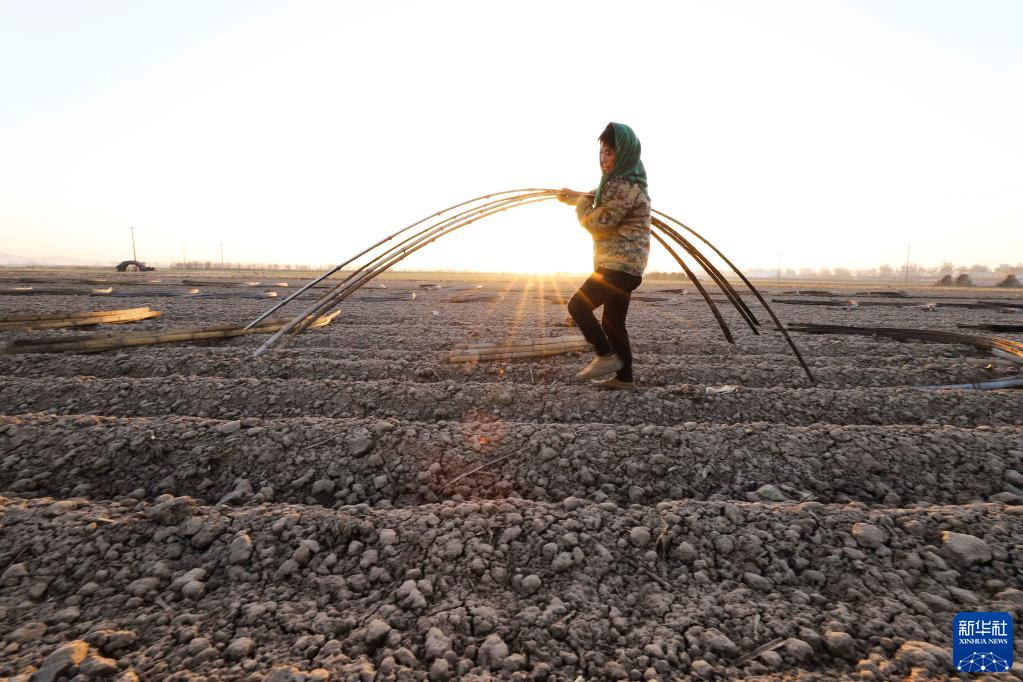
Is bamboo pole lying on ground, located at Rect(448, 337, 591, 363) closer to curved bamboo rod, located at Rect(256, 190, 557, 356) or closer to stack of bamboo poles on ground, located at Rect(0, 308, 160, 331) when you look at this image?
curved bamboo rod, located at Rect(256, 190, 557, 356)

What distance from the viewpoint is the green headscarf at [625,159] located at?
438cm

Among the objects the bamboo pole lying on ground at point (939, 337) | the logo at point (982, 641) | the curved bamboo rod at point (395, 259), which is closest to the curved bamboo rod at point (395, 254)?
the curved bamboo rod at point (395, 259)

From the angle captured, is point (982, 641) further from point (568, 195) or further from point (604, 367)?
point (568, 195)

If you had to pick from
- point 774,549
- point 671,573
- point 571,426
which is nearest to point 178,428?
point 571,426

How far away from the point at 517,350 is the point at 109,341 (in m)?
5.74

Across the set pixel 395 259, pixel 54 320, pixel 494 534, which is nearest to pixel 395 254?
pixel 395 259

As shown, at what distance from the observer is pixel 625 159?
442cm

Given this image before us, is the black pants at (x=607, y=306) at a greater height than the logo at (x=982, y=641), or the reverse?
the black pants at (x=607, y=306)

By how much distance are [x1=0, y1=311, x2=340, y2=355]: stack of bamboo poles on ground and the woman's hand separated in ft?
13.1

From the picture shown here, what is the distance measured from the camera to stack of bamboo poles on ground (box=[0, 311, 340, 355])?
21.2ft

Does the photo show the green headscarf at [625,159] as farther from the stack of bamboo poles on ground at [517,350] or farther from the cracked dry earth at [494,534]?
the stack of bamboo poles on ground at [517,350]

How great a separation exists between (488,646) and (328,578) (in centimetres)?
89

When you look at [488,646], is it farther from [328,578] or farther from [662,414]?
[662,414]

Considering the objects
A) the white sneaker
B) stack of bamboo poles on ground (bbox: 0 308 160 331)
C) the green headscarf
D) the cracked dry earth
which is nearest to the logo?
the cracked dry earth
